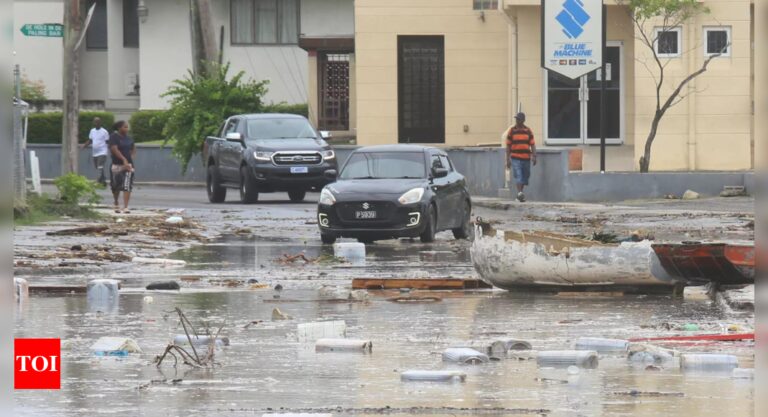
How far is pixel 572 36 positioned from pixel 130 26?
2699cm

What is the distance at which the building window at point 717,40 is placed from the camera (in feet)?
127

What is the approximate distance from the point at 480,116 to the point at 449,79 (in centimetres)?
128

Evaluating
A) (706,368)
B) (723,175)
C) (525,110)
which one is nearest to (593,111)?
(525,110)

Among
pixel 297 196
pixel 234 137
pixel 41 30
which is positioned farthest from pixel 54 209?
pixel 297 196

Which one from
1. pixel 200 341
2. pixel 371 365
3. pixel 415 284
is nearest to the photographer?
pixel 371 365

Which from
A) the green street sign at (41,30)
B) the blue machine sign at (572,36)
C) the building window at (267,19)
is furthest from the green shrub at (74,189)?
the building window at (267,19)

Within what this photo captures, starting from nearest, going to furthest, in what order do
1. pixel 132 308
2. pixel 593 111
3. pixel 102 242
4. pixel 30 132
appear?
pixel 132 308 < pixel 102 242 < pixel 593 111 < pixel 30 132

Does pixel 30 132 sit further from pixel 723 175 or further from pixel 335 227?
pixel 335 227

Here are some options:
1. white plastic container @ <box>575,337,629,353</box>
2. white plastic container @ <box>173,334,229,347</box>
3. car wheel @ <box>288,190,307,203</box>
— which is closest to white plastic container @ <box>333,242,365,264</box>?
white plastic container @ <box>173,334,229,347</box>

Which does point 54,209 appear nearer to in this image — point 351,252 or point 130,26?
point 351,252

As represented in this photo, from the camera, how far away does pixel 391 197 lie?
23.5m

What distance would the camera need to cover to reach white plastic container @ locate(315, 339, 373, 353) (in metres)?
11.5

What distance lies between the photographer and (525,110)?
42.7 m

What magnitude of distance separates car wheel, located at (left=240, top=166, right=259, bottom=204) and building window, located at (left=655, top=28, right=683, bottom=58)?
34.0ft
